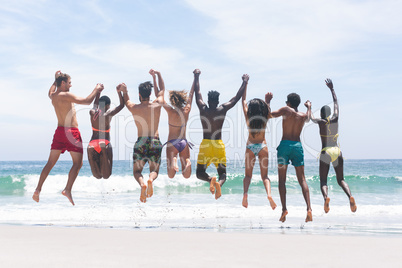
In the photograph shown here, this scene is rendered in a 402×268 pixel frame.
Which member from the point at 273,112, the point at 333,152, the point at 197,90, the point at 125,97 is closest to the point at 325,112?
the point at 333,152

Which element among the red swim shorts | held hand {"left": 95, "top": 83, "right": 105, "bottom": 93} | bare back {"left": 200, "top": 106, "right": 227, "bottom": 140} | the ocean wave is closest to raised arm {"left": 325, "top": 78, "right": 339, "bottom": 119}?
bare back {"left": 200, "top": 106, "right": 227, "bottom": 140}

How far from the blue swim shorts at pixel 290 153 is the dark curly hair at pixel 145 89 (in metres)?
2.89

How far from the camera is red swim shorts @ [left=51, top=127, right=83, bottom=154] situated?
8.72 metres

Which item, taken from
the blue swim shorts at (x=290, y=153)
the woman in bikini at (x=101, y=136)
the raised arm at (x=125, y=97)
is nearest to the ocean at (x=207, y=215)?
the blue swim shorts at (x=290, y=153)

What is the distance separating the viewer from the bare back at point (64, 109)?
8.73 metres

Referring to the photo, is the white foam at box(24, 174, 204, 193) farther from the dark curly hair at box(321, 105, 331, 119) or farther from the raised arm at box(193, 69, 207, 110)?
the dark curly hair at box(321, 105, 331, 119)

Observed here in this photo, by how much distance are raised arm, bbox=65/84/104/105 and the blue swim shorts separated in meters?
3.74

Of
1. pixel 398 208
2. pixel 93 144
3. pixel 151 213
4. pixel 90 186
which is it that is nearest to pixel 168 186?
pixel 90 186

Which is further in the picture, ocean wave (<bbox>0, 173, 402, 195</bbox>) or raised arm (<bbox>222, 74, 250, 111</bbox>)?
ocean wave (<bbox>0, 173, 402, 195</bbox>)

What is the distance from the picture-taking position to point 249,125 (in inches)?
341

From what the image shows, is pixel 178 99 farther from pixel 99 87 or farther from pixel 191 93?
pixel 99 87

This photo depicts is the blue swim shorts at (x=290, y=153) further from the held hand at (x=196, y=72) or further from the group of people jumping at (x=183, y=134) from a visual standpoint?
the held hand at (x=196, y=72)

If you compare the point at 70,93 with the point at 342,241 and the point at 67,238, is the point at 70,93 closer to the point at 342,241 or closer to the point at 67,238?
the point at 67,238

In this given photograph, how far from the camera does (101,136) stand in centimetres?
922
